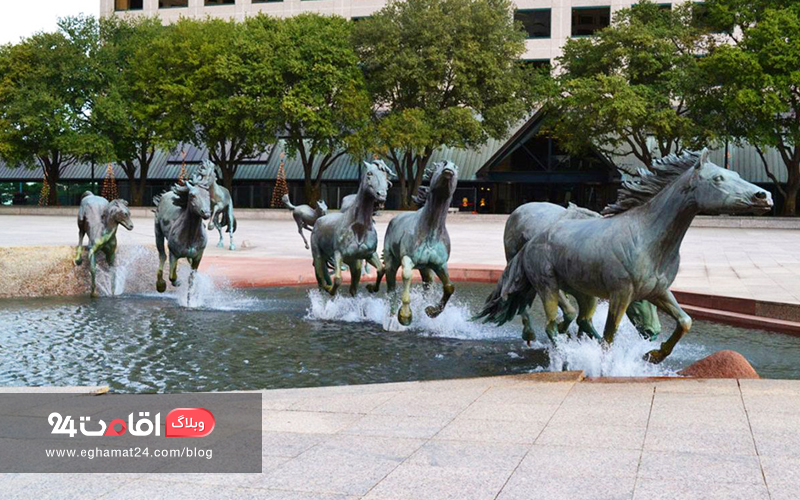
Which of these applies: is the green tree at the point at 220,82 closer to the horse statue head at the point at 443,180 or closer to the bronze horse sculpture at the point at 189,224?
the bronze horse sculpture at the point at 189,224

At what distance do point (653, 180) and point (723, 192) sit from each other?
0.92 meters

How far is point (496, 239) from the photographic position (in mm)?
30438

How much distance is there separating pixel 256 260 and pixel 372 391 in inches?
545

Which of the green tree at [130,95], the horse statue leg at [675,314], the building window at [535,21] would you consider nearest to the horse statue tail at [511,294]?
the horse statue leg at [675,314]

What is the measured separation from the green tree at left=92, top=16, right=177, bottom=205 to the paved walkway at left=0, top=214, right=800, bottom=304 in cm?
1379

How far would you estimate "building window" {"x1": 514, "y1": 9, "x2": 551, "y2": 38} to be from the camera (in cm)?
5884

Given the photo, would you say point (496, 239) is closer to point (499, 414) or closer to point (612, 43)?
point (612, 43)

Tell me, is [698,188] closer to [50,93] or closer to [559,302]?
[559,302]

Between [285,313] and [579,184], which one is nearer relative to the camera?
[285,313]

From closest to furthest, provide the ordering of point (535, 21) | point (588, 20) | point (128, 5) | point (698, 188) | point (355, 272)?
point (698, 188), point (355, 272), point (588, 20), point (535, 21), point (128, 5)

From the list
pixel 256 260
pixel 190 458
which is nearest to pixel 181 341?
pixel 190 458

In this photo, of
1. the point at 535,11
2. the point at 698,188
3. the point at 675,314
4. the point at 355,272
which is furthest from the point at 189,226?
the point at 535,11

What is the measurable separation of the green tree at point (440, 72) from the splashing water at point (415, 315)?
3109 cm

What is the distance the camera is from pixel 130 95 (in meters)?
53.5
